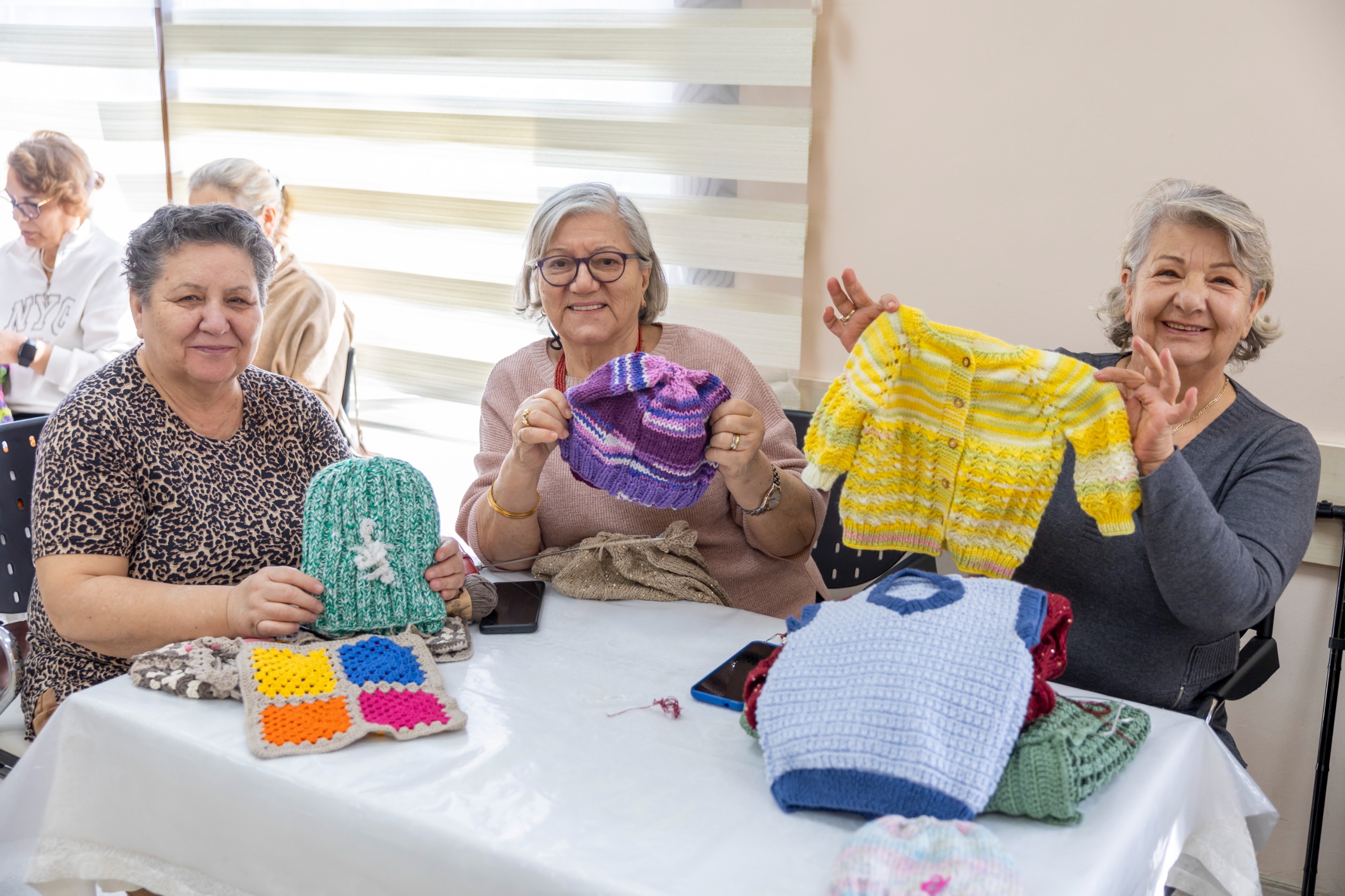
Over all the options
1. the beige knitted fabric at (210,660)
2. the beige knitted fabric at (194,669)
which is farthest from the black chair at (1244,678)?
the beige knitted fabric at (194,669)

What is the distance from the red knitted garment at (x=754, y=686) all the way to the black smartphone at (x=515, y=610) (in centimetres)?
45

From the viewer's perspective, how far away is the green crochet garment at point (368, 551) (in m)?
1.48

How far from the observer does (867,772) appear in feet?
3.32

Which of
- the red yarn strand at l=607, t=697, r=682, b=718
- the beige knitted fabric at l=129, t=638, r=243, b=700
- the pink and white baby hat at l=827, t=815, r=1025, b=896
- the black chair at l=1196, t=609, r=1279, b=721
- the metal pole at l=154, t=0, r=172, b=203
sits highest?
the metal pole at l=154, t=0, r=172, b=203

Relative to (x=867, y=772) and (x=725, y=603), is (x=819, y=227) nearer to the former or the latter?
(x=725, y=603)

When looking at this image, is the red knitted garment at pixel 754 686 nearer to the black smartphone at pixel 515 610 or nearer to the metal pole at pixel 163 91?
the black smartphone at pixel 515 610

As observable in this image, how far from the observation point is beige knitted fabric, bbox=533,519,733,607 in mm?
1716

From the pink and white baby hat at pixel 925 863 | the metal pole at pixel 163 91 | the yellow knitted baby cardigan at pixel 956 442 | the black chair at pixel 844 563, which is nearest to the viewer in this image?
the pink and white baby hat at pixel 925 863

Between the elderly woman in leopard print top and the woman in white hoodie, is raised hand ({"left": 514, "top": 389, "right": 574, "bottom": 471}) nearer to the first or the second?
the elderly woman in leopard print top

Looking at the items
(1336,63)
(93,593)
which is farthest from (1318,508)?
(93,593)

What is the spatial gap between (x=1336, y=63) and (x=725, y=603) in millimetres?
1690

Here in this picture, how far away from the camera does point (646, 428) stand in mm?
1633

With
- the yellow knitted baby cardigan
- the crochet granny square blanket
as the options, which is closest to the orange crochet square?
the crochet granny square blanket

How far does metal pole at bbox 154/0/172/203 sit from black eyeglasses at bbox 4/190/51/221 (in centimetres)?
55
